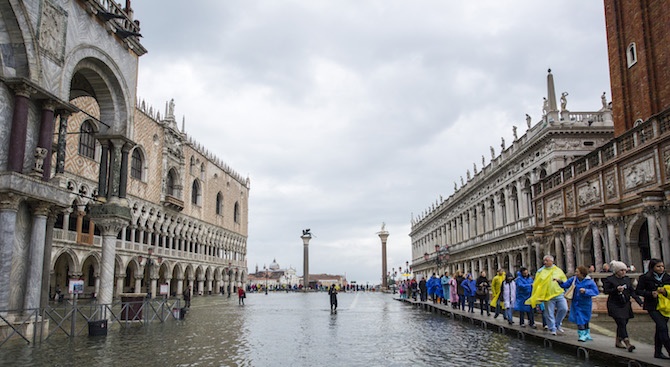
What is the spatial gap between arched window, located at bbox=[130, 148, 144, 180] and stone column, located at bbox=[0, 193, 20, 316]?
35417 mm

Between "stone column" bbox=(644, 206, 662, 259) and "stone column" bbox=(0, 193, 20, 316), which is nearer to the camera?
"stone column" bbox=(0, 193, 20, 316)

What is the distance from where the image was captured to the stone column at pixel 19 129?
489 inches

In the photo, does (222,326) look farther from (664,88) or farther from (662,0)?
(662,0)

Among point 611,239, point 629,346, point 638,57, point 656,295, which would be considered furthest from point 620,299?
point 638,57

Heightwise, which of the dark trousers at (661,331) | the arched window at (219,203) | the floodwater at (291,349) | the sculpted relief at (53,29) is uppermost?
the arched window at (219,203)

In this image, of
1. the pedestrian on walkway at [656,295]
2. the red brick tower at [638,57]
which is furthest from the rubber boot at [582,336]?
the red brick tower at [638,57]

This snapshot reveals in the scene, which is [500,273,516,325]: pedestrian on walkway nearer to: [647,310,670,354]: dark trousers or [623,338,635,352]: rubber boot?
[623,338,635,352]: rubber boot

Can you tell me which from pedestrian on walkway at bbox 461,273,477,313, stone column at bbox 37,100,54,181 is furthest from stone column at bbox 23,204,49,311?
pedestrian on walkway at bbox 461,273,477,313

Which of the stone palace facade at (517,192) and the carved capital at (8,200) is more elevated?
the stone palace facade at (517,192)

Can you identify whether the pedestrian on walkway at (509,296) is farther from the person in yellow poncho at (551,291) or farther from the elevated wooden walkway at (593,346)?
the person in yellow poncho at (551,291)

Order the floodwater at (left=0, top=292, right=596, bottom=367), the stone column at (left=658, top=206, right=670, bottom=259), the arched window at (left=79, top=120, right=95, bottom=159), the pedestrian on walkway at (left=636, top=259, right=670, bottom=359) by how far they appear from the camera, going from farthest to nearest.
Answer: the arched window at (left=79, top=120, right=95, bottom=159) < the stone column at (left=658, top=206, right=670, bottom=259) < the floodwater at (left=0, top=292, right=596, bottom=367) < the pedestrian on walkway at (left=636, top=259, right=670, bottom=359)

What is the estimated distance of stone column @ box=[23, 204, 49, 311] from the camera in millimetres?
12569

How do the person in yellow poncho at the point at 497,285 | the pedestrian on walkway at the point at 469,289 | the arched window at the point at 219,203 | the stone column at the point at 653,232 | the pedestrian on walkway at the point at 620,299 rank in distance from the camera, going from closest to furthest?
1. the pedestrian on walkway at the point at 620,299
2. the person in yellow poncho at the point at 497,285
3. the stone column at the point at 653,232
4. the pedestrian on walkway at the point at 469,289
5. the arched window at the point at 219,203

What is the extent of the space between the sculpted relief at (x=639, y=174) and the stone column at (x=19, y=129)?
1979cm
